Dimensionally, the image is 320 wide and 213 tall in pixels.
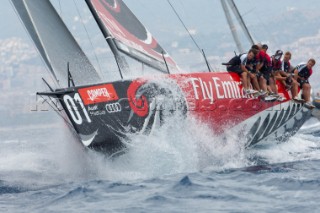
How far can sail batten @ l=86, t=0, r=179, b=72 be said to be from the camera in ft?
27.8

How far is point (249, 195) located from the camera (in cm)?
666

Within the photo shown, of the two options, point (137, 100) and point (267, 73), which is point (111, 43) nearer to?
point (137, 100)

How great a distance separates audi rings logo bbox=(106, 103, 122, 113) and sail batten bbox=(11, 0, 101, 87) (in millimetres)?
876

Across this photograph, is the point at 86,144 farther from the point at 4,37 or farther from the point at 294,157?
the point at 4,37

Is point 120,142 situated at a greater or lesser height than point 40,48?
lesser

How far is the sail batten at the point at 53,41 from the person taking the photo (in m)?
8.80

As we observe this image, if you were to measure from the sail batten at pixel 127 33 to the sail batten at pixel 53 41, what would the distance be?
55 cm

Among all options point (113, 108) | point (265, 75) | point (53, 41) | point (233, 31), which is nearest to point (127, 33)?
point (53, 41)

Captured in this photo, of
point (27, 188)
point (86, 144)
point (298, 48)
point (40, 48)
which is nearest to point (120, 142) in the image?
point (86, 144)

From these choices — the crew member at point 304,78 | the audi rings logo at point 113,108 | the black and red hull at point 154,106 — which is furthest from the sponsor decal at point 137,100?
the crew member at point 304,78

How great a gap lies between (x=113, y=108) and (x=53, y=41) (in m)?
1.41

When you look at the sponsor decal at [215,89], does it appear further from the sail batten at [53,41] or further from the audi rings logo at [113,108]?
the sail batten at [53,41]

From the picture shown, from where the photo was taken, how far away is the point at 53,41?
8953 mm

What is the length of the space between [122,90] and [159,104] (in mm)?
438
